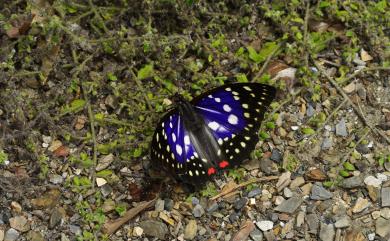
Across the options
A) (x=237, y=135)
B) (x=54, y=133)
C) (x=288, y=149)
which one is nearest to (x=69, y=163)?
(x=54, y=133)

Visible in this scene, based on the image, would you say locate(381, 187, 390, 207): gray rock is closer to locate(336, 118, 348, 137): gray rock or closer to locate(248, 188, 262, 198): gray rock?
locate(336, 118, 348, 137): gray rock

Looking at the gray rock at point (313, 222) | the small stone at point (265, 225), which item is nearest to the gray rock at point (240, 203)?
the small stone at point (265, 225)

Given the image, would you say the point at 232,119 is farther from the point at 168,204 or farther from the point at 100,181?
the point at 100,181

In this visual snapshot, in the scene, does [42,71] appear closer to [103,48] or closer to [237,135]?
[103,48]

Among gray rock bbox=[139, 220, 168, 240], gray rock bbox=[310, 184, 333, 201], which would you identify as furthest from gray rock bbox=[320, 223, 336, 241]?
gray rock bbox=[139, 220, 168, 240]

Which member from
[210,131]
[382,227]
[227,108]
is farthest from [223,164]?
[382,227]
